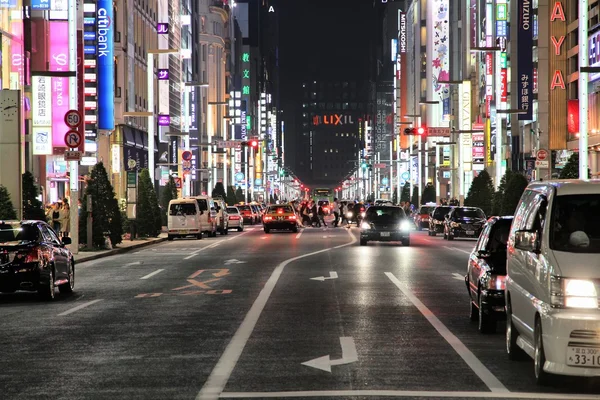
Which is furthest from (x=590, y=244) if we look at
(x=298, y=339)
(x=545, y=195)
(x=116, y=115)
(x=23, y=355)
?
(x=116, y=115)

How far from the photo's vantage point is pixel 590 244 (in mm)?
10594

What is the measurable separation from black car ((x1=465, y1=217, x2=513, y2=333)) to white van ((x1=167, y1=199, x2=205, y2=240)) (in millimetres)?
36724

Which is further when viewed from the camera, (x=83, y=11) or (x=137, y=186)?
(x=83, y=11)

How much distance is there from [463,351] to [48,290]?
10025mm

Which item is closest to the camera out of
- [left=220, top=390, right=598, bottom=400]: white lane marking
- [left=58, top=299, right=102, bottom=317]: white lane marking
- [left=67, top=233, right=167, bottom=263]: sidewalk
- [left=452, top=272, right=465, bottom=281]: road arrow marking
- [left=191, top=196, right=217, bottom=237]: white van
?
[left=220, top=390, right=598, bottom=400]: white lane marking

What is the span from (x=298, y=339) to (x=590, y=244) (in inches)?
192

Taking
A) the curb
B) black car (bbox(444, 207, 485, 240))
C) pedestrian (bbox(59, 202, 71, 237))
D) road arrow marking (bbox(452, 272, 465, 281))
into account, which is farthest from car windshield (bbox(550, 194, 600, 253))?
black car (bbox(444, 207, 485, 240))

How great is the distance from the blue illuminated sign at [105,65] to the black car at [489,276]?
51338 millimetres

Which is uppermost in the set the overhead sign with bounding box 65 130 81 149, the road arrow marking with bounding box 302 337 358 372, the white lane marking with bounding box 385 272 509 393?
the overhead sign with bounding box 65 130 81 149

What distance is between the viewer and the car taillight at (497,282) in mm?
14859

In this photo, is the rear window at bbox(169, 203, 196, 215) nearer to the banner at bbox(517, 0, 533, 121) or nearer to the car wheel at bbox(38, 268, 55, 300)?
the banner at bbox(517, 0, 533, 121)

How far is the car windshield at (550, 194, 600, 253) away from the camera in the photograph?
10.4m

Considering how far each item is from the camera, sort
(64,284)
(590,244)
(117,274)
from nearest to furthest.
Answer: (590,244)
(64,284)
(117,274)

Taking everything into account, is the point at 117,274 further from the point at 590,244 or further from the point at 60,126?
the point at 60,126
